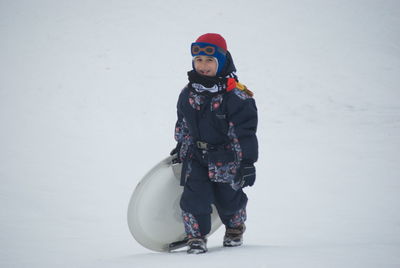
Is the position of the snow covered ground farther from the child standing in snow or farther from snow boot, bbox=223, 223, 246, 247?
the child standing in snow

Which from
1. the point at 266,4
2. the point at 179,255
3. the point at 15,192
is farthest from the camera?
the point at 266,4

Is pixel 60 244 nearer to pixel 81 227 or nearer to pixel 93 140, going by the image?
pixel 81 227

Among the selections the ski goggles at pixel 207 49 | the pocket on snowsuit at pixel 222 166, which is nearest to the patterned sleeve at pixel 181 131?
the pocket on snowsuit at pixel 222 166

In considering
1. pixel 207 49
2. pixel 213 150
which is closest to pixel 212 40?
pixel 207 49

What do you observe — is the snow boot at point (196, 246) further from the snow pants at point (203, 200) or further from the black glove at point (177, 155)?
the black glove at point (177, 155)

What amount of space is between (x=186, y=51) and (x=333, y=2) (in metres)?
5.06

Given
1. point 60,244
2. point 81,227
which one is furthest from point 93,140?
point 60,244

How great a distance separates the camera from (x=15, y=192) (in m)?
4.29

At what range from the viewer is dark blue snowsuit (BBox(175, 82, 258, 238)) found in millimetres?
2385

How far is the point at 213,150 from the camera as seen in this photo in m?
2.46

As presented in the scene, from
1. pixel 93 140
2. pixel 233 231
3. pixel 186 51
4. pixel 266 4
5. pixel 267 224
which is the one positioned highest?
pixel 266 4

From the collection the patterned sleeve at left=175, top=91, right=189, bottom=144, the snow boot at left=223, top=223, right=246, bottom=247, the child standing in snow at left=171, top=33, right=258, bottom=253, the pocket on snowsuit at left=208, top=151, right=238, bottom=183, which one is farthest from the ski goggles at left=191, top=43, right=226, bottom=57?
the snow boot at left=223, top=223, right=246, bottom=247

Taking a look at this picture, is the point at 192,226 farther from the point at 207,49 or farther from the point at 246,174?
the point at 207,49

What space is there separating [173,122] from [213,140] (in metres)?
4.95
